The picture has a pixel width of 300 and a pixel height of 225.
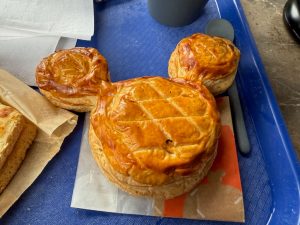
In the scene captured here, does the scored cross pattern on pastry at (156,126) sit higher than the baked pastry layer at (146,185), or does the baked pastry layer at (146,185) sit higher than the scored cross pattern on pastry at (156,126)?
the scored cross pattern on pastry at (156,126)

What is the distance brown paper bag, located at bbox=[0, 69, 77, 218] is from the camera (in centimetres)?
72

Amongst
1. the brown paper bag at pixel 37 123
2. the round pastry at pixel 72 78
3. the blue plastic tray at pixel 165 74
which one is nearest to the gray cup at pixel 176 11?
the blue plastic tray at pixel 165 74

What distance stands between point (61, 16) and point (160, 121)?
0.56 meters

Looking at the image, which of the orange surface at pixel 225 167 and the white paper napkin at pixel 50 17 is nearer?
the orange surface at pixel 225 167

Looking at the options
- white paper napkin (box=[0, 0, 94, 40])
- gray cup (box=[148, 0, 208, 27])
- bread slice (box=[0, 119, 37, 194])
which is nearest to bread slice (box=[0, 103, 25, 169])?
bread slice (box=[0, 119, 37, 194])

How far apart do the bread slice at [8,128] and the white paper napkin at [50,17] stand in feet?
1.03

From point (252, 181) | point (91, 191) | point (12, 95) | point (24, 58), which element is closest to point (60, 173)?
point (91, 191)

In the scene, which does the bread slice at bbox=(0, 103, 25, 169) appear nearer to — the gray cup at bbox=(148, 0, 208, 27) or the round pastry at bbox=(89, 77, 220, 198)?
the round pastry at bbox=(89, 77, 220, 198)

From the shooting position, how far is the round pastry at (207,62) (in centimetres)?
76

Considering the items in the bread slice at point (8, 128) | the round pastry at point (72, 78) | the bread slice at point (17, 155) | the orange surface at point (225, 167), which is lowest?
the orange surface at point (225, 167)

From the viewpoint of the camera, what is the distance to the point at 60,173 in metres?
0.74

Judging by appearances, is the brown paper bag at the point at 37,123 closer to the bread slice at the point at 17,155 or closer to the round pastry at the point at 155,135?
the bread slice at the point at 17,155

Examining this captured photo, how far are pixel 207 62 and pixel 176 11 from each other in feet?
0.95

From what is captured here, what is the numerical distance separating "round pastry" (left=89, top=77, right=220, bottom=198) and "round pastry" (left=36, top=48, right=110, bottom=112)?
85mm
